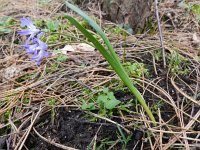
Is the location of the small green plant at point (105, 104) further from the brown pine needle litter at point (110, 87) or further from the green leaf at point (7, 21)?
the green leaf at point (7, 21)

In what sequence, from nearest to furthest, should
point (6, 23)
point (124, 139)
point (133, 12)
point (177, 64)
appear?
1. point (124, 139)
2. point (177, 64)
3. point (133, 12)
4. point (6, 23)

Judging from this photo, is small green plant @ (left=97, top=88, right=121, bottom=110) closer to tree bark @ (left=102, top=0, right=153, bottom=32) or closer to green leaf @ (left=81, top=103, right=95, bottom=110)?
green leaf @ (left=81, top=103, right=95, bottom=110)

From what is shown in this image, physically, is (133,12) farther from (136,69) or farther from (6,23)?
(6,23)

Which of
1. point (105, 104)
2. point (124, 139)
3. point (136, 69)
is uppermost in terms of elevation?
point (136, 69)

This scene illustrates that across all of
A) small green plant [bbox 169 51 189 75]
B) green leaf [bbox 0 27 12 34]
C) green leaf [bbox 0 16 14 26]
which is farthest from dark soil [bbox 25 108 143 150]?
green leaf [bbox 0 16 14 26]

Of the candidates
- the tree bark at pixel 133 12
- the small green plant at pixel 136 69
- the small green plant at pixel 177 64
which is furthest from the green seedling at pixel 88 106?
the tree bark at pixel 133 12

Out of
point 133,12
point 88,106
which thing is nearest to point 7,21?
point 133,12

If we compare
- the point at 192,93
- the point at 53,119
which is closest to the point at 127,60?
the point at 192,93
